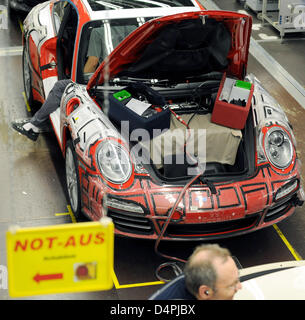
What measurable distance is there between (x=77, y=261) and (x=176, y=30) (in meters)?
3.29

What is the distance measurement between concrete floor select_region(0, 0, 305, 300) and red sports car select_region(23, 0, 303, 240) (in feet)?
1.22

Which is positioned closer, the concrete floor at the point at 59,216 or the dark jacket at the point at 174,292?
the dark jacket at the point at 174,292

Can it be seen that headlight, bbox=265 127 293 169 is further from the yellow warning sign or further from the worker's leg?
the yellow warning sign

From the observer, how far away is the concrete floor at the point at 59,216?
17.7 ft

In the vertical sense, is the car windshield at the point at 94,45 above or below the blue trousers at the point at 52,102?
above

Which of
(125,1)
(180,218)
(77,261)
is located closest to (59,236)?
(77,261)

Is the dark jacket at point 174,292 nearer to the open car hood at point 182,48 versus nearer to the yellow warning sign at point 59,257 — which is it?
the yellow warning sign at point 59,257

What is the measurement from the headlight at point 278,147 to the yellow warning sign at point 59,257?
3.00 metres

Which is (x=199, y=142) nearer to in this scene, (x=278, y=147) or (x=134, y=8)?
(x=278, y=147)

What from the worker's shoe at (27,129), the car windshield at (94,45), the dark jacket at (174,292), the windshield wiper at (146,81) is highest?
the car windshield at (94,45)

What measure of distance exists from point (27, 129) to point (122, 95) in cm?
156

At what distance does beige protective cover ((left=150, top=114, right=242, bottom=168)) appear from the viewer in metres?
5.59

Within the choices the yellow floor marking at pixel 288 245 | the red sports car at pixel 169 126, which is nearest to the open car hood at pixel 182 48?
the red sports car at pixel 169 126

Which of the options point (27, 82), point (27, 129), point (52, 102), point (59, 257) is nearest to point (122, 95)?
point (52, 102)
